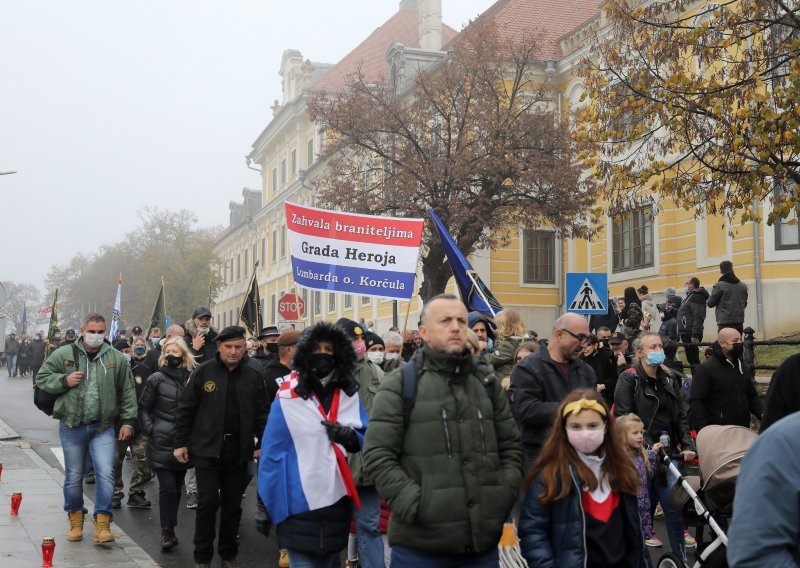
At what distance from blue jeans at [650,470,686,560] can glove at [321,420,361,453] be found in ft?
10.1

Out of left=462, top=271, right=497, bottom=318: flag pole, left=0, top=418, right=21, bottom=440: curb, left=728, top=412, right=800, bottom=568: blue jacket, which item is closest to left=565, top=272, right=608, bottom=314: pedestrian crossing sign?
left=462, top=271, right=497, bottom=318: flag pole

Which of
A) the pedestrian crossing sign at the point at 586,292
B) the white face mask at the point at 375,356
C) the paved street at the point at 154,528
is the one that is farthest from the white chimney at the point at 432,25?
the white face mask at the point at 375,356

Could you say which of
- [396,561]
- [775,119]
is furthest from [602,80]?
[396,561]

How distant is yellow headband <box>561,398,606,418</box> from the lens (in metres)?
4.64

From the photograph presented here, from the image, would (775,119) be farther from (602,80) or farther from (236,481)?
(236,481)

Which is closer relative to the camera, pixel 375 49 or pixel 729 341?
pixel 729 341

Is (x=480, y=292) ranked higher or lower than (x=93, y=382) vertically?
higher

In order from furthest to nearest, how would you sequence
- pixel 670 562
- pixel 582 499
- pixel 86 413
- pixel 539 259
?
pixel 539 259 < pixel 86 413 < pixel 670 562 < pixel 582 499

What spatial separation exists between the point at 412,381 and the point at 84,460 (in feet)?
17.8

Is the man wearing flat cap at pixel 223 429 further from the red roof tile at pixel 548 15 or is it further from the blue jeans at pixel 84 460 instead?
the red roof tile at pixel 548 15

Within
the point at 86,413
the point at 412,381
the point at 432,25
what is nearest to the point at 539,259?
the point at 432,25

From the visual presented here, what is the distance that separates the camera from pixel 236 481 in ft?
25.3

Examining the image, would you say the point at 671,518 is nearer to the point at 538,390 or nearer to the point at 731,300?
the point at 538,390

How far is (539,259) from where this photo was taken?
3469cm
